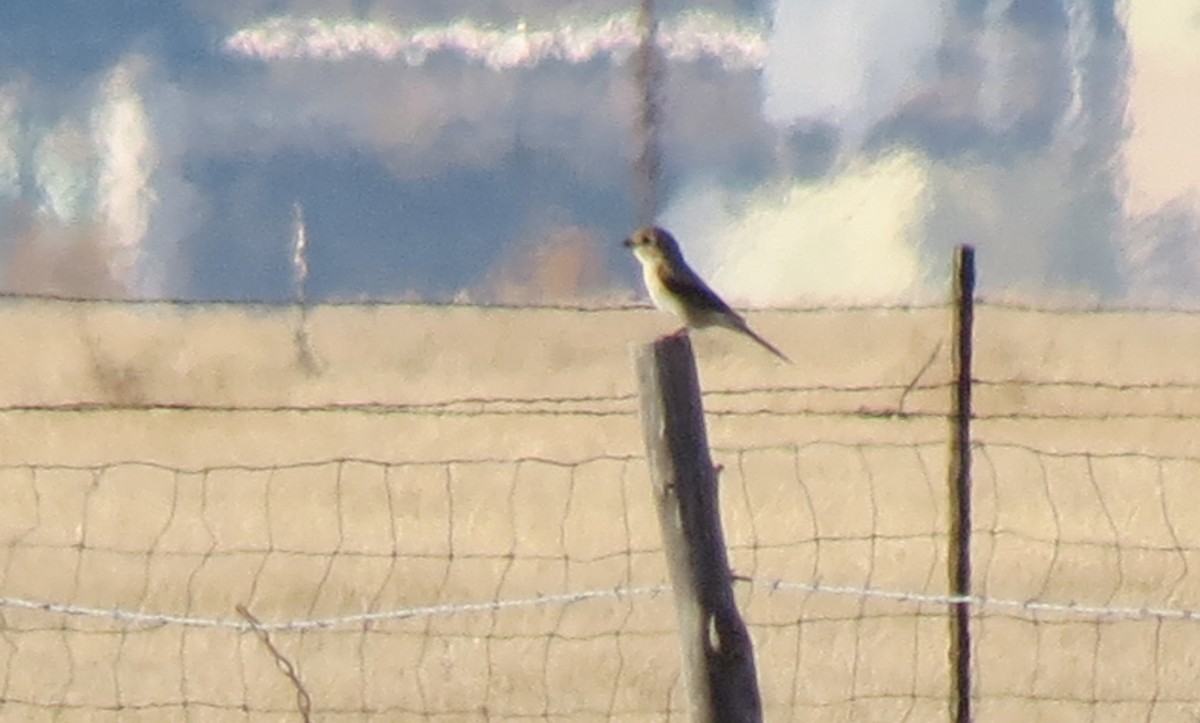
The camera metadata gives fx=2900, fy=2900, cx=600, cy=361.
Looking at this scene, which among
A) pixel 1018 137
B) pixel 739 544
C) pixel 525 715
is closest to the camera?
pixel 525 715

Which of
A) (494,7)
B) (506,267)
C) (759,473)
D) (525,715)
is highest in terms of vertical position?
(494,7)

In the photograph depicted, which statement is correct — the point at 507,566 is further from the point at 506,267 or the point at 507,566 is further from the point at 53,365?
the point at 506,267

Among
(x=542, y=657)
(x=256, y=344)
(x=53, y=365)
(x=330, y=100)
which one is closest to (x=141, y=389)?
(x=53, y=365)

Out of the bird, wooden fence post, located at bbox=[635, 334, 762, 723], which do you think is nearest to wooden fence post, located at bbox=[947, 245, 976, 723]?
wooden fence post, located at bbox=[635, 334, 762, 723]

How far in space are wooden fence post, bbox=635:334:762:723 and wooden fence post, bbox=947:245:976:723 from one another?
141 cm

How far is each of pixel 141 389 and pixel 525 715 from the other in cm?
1007

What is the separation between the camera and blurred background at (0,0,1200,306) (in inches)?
822

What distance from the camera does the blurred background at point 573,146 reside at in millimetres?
20891

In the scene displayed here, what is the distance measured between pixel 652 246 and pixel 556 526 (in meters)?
2.13

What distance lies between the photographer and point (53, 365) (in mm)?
18500

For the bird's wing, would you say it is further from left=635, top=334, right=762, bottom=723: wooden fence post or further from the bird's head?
left=635, top=334, right=762, bottom=723: wooden fence post

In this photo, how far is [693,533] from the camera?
4969 mm

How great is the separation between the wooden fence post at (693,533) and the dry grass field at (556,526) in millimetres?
499

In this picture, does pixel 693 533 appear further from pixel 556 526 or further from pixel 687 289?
pixel 556 526
